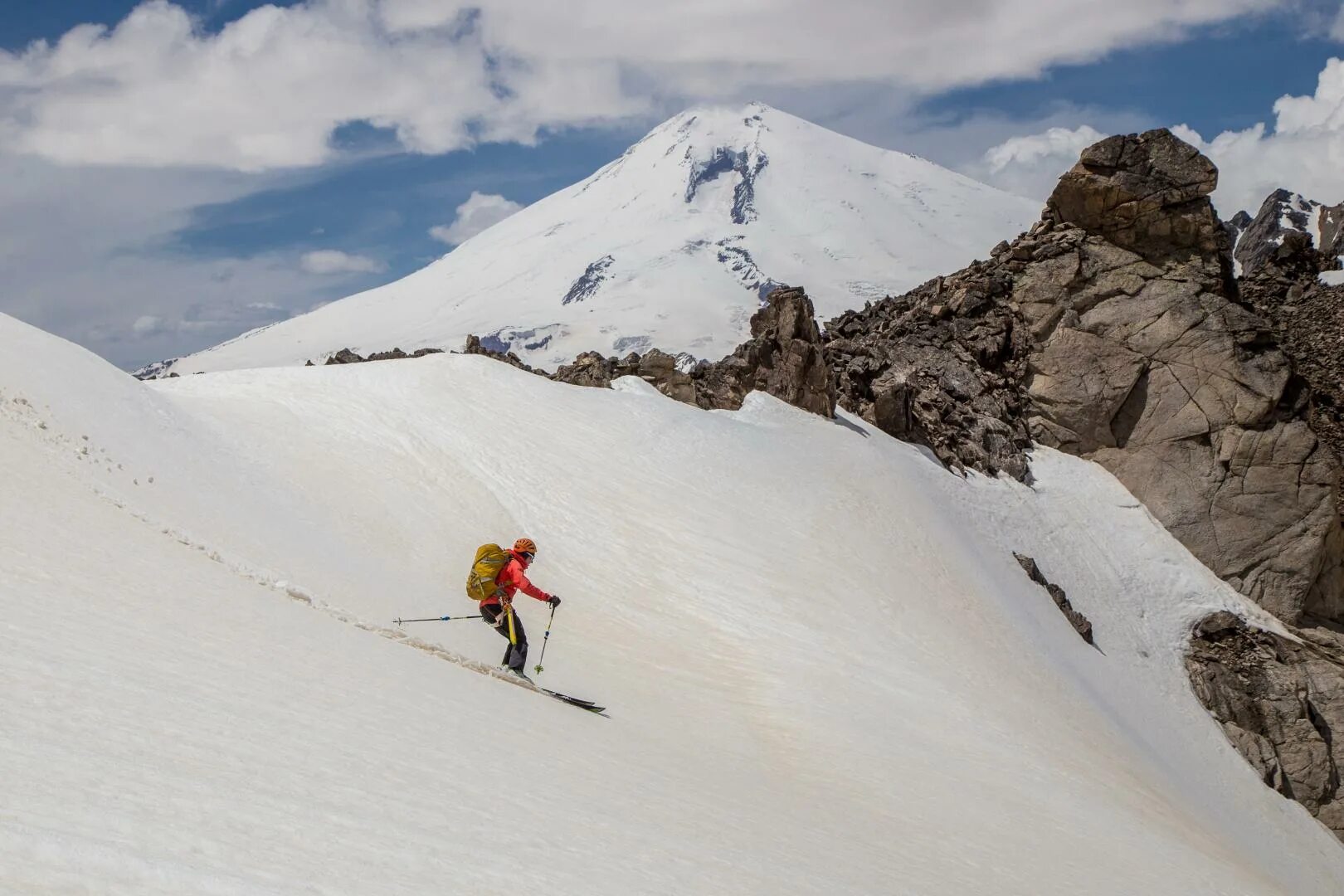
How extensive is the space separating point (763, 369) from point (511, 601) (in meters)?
27.1

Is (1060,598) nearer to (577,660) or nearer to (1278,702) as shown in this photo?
(1278,702)

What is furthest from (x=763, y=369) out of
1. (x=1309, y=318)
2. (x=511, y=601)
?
(x=1309, y=318)

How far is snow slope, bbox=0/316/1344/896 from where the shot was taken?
7.32 meters

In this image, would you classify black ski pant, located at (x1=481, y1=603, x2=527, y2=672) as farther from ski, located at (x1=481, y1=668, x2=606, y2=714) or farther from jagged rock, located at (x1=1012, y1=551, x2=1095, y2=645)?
jagged rock, located at (x1=1012, y1=551, x2=1095, y2=645)

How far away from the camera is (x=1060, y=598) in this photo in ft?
132

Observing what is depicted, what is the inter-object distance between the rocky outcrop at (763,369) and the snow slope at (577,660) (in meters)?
1.69

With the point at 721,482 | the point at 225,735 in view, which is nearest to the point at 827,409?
the point at 721,482

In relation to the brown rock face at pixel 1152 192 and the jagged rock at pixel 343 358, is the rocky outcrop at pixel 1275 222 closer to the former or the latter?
the brown rock face at pixel 1152 192

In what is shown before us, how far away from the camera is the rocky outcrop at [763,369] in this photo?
133 feet

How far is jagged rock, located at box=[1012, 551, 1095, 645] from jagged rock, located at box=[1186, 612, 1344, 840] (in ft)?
16.5

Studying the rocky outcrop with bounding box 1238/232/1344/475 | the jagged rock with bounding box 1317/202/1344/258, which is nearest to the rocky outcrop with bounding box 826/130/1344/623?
the rocky outcrop with bounding box 1238/232/1344/475

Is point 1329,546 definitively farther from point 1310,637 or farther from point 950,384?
point 950,384

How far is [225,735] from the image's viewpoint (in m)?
7.96

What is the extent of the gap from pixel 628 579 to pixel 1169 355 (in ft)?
109
